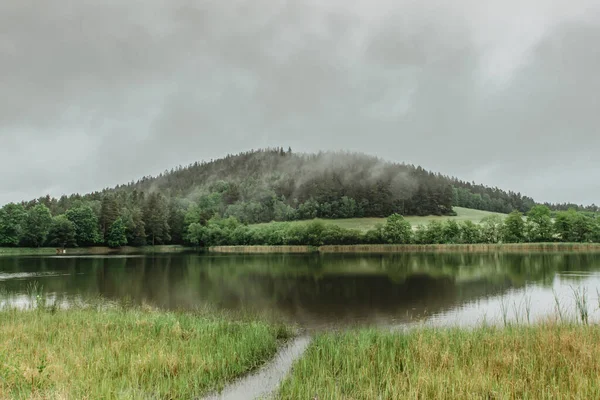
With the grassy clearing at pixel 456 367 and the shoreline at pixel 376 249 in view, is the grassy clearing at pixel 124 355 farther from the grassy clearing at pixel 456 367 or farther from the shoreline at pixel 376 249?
the shoreline at pixel 376 249

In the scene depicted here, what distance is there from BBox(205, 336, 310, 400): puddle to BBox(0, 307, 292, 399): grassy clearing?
14.2 inches

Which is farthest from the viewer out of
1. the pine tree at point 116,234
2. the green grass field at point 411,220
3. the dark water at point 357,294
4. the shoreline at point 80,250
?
the green grass field at point 411,220

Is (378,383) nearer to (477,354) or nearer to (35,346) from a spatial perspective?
(477,354)

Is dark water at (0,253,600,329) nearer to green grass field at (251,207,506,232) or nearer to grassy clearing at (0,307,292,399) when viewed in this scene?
grassy clearing at (0,307,292,399)

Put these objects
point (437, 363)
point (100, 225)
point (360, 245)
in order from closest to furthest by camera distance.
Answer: point (437, 363) < point (360, 245) < point (100, 225)

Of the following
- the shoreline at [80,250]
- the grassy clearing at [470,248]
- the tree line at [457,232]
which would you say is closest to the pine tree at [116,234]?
the shoreline at [80,250]

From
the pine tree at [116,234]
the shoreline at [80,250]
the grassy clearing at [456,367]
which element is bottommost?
the shoreline at [80,250]

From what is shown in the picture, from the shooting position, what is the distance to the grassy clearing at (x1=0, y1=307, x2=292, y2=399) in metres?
8.70

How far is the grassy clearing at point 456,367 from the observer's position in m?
8.32

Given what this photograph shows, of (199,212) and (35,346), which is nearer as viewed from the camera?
(35,346)

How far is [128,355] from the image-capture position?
A: 36.8 feet

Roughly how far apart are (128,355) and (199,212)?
6524 inches

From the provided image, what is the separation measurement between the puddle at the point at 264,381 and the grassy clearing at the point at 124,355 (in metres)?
0.36

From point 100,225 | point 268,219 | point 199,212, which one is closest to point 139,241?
point 100,225
